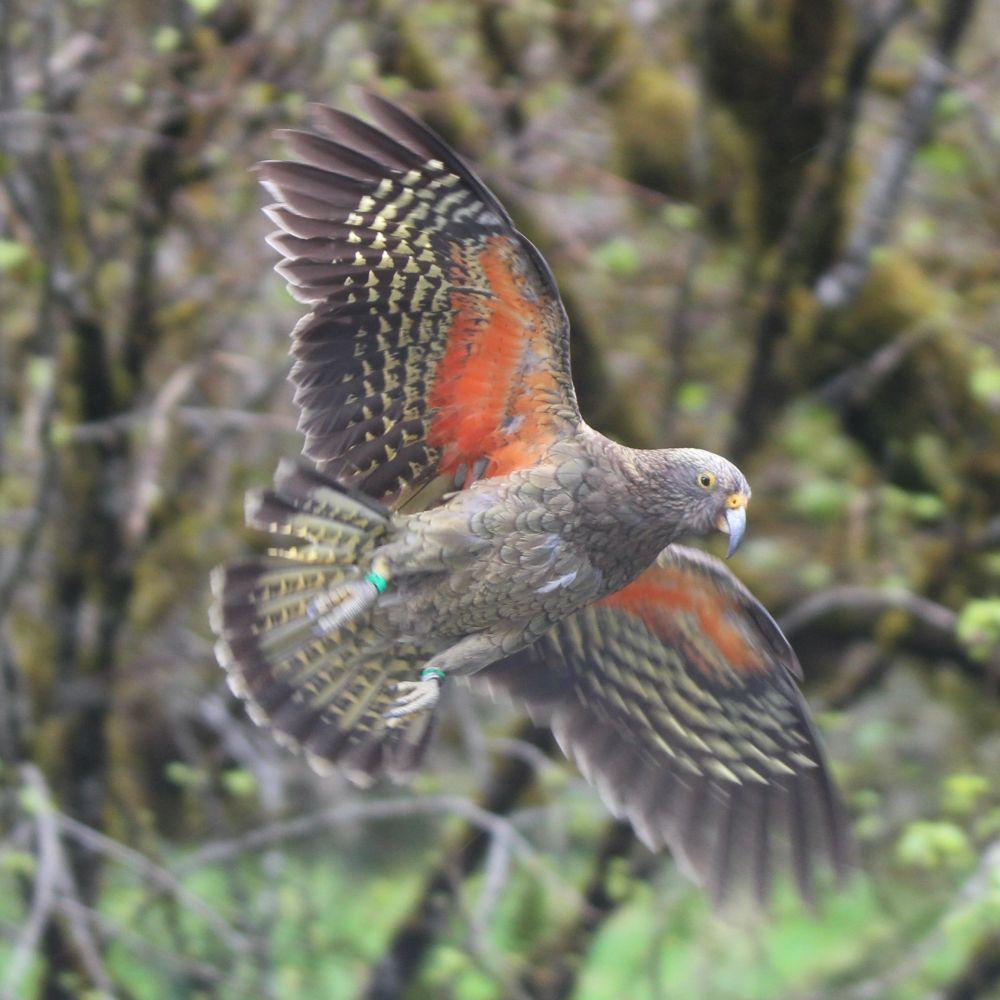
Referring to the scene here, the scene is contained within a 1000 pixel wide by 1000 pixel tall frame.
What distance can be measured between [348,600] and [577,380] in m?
2.11

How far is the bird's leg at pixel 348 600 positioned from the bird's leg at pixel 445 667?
0.30 m

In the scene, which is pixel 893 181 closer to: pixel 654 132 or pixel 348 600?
pixel 654 132

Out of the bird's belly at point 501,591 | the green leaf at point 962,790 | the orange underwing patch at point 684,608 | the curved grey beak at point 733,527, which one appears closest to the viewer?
the bird's belly at point 501,591

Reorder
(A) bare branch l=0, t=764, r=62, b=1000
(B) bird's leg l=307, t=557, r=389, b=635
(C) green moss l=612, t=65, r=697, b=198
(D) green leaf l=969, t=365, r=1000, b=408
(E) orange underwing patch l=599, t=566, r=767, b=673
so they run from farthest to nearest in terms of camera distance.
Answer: (C) green moss l=612, t=65, r=697, b=198, (D) green leaf l=969, t=365, r=1000, b=408, (A) bare branch l=0, t=764, r=62, b=1000, (E) orange underwing patch l=599, t=566, r=767, b=673, (B) bird's leg l=307, t=557, r=389, b=635

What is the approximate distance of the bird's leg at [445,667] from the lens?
15.6ft

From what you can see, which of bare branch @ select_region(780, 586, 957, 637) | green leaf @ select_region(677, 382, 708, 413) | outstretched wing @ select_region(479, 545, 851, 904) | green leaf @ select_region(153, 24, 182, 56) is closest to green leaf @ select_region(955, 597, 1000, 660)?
bare branch @ select_region(780, 586, 957, 637)

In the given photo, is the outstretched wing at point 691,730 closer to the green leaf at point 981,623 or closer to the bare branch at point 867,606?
the green leaf at point 981,623

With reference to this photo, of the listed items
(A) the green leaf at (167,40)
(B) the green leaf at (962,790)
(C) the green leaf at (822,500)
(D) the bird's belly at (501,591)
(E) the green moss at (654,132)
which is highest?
(A) the green leaf at (167,40)

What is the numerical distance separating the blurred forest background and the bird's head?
148cm

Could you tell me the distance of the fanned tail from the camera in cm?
480

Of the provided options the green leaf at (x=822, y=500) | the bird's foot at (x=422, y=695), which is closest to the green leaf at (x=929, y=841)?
the green leaf at (x=822, y=500)

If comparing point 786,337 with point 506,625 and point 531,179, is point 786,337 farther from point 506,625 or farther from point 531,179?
point 506,625

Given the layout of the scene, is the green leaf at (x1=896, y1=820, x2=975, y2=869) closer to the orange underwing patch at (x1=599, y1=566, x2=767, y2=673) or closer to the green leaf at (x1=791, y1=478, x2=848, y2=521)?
the orange underwing patch at (x1=599, y1=566, x2=767, y2=673)

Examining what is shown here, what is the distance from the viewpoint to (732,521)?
15.7 ft
